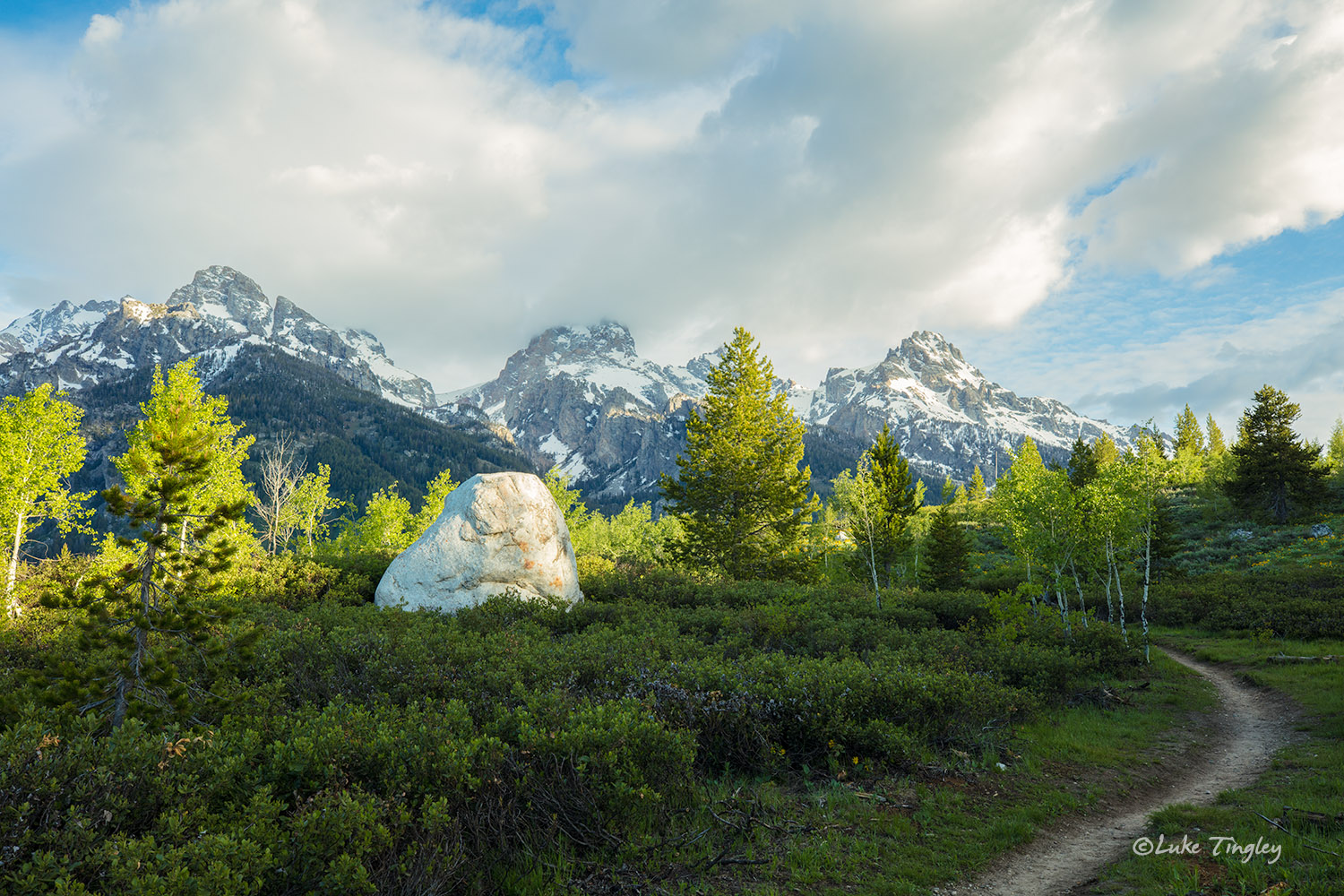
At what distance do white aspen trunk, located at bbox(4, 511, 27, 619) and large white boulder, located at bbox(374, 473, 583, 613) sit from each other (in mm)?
8152

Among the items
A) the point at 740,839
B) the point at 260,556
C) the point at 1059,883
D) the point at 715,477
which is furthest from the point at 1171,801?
the point at 260,556

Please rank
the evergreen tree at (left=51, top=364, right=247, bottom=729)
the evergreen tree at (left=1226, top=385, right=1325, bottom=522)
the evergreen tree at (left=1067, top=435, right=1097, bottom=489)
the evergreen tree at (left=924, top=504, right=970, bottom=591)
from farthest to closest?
the evergreen tree at (left=1067, top=435, right=1097, bottom=489), the evergreen tree at (left=1226, top=385, right=1325, bottom=522), the evergreen tree at (left=924, top=504, right=970, bottom=591), the evergreen tree at (left=51, top=364, right=247, bottom=729)

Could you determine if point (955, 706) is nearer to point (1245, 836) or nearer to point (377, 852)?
point (1245, 836)

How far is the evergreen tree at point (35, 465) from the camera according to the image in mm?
17578

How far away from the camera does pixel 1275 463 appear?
39281 mm

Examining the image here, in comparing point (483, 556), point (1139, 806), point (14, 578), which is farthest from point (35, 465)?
point (1139, 806)

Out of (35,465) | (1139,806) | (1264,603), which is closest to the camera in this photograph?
(1139,806)

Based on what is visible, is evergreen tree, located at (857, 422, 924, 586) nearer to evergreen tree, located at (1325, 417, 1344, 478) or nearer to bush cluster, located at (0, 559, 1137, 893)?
bush cluster, located at (0, 559, 1137, 893)

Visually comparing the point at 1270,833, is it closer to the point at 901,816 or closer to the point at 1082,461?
the point at 901,816

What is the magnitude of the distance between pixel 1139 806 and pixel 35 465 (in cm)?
2831

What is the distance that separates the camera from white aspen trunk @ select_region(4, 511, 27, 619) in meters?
14.8

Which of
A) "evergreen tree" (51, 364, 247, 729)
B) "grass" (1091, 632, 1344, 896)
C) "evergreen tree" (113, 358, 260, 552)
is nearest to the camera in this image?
"grass" (1091, 632, 1344, 896)

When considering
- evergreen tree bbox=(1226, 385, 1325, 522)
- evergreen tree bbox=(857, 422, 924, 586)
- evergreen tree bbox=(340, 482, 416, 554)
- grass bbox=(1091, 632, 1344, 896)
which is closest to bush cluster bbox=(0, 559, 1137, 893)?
grass bbox=(1091, 632, 1344, 896)

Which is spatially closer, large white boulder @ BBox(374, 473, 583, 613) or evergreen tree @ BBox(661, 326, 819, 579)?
large white boulder @ BBox(374, 473, 583, 613)
